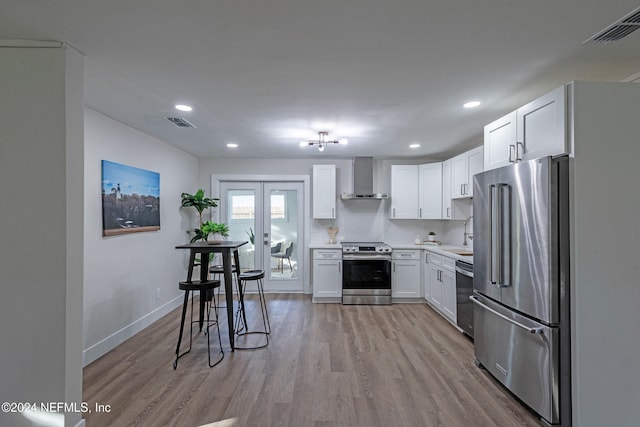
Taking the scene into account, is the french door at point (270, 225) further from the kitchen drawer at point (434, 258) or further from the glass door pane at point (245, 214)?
the kitchen drawer at point (434, 258)

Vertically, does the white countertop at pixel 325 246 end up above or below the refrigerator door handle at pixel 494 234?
below

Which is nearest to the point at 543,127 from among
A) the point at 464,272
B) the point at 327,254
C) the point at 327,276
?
the point at 464,272

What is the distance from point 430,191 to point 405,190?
0.41m

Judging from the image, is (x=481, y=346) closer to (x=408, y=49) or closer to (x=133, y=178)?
(x=408, y=49)

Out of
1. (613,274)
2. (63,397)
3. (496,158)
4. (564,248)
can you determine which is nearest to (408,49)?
(496,158)

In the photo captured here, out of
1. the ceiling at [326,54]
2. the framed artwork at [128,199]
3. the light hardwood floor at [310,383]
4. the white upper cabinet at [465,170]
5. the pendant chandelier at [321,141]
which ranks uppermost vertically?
the ceiling at [326,54]

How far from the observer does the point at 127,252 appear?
3.66m

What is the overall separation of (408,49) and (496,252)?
5.54 feet

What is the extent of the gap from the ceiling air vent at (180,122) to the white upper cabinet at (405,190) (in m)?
3.34

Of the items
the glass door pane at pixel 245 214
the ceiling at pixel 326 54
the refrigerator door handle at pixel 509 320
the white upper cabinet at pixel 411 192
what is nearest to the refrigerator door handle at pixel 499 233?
the refrigerator door handle at pixel 509 320

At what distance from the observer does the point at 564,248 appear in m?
2.06

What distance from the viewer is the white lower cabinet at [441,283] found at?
409 centimetres

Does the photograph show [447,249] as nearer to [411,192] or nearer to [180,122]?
[411,192]

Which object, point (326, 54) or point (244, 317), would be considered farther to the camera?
point (244, 317)
